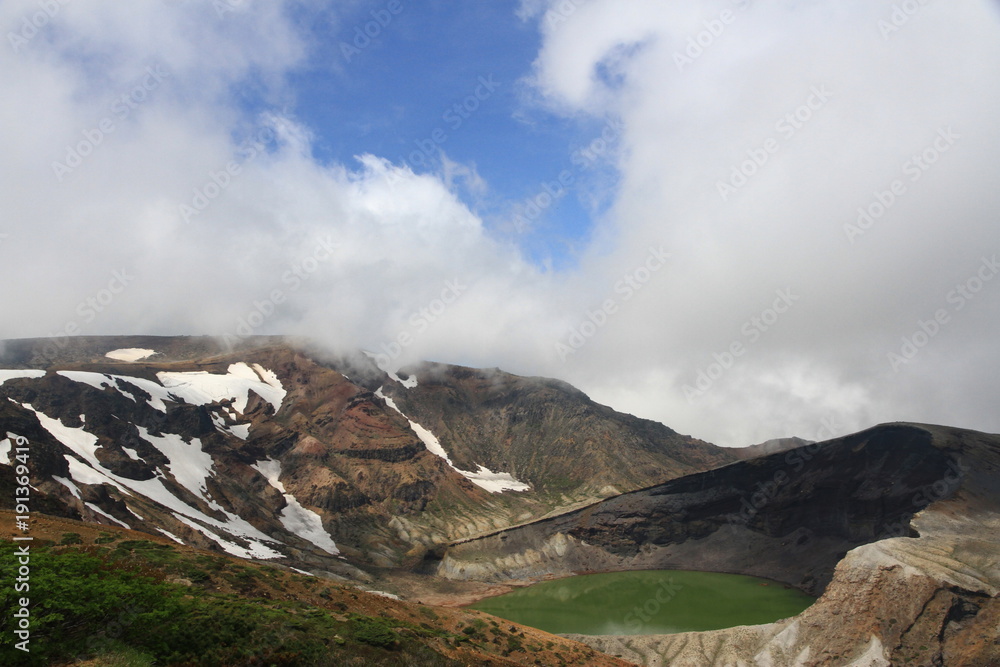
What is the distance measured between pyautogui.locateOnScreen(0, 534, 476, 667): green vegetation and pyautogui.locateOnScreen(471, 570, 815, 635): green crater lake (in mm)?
42755

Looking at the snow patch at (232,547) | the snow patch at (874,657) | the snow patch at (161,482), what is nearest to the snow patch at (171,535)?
the snow patch at (232,547)

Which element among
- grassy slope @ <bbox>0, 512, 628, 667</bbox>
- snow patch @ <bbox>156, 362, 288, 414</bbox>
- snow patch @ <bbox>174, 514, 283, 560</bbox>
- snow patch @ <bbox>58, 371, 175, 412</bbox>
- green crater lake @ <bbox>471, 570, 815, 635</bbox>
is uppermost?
snow patch @ <bbox>156, 362, 288, 414</bbox>

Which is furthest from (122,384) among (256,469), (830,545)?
(830,545)

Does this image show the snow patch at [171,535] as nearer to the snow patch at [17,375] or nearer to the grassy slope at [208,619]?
the grassy slope at [208,619]

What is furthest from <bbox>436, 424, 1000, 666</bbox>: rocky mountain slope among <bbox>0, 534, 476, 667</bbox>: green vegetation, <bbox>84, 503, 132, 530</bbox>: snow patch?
<bbox>84, 503, 132, 530</bbox>: snow patch

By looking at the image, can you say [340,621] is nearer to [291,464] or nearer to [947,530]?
[947,530]

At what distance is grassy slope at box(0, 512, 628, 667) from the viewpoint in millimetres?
18734

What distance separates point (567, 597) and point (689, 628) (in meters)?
33.8

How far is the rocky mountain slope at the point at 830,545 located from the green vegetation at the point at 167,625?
34033 mm

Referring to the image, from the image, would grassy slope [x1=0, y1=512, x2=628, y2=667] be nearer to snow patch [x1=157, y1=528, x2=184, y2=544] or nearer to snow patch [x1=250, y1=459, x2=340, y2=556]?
snow patch [x1=157, y1=528, x2=184, y2=544]

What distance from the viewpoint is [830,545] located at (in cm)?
9044

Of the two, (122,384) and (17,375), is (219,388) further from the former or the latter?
(17,375)

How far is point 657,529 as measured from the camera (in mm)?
116125

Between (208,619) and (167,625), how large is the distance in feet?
9.41
